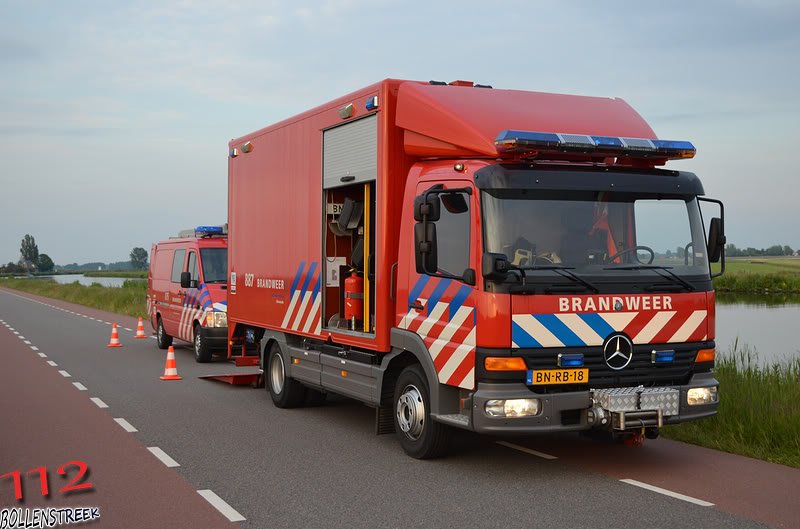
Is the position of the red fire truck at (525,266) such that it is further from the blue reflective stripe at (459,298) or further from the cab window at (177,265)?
the cab window at (177,265)

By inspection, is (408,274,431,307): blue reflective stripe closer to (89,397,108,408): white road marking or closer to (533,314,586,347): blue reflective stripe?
(533,314,586,347): blue reflective stripe

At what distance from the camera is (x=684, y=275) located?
25.5 ft

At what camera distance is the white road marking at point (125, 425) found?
9.80 m

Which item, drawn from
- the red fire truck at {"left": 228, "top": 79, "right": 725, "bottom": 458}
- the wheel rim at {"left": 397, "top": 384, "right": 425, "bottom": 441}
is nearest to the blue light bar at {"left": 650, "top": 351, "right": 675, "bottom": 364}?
the red fire truck at {"left": 228, "top": 79, "right": 725, "bottom": 458}

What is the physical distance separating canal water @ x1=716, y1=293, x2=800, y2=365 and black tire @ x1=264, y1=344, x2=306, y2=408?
20.6ft

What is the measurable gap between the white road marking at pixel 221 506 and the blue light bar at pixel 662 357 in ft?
11.6

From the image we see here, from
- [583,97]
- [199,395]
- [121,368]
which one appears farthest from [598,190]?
[121,368]

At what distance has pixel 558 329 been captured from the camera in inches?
285

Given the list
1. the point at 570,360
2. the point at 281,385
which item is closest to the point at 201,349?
the point at 281,385

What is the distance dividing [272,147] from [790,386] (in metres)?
6.93

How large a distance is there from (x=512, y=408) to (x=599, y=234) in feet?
5.34

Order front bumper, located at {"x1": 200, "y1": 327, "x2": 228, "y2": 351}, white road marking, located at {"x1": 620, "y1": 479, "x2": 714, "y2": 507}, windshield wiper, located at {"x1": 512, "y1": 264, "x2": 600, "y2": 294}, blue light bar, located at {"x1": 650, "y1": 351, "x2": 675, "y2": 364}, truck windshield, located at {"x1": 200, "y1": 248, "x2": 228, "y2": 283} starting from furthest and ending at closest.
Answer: truck windshield, located at {"x1": 200, "y1": 248, "x2": 228, "y2": 283}
front bumper, located at {"x1": 200, "y1": 327, "x2": 228, "y2": 351}
blue light bar, located at {"x1": 650, "y1": 351, "x2": 675, "y2": 364}
windshield wiper, located at {"x1": 512, "y1": 264, "x2": 600, "y2": 294}
white road marking, located at {"x1": 620, "y1": 479, "x2": 714, "y2": 507}

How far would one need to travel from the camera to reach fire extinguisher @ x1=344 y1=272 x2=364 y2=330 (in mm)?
9703

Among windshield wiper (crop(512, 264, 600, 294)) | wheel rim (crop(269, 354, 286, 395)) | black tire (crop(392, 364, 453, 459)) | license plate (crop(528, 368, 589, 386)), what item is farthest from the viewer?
wheel rim (crop(269, 354, 286, 395))
